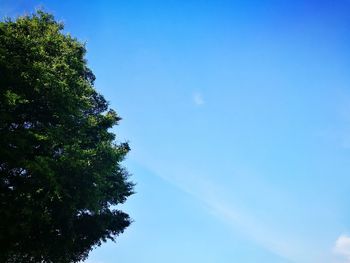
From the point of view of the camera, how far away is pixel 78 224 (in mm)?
19703

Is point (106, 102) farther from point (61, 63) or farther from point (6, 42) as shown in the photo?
point (6, 42)

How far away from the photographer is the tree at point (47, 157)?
15383 millimetres

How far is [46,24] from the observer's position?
22953 millimetres

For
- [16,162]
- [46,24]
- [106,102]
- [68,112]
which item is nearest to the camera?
[16,162]

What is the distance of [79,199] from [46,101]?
5.86 meters

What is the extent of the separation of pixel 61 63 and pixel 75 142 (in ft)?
18.1

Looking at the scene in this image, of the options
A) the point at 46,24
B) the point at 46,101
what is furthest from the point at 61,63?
the point at 46,24

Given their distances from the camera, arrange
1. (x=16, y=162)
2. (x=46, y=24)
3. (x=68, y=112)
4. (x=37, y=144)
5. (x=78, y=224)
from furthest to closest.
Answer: (x=46, y=24), (x=78, y=224), (x=68, y=112), (x=37, y=144), (x=16, y=162)

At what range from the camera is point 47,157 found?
1563cm

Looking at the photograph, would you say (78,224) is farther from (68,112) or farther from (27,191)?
(68,112)

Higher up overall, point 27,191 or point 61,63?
point 61,63

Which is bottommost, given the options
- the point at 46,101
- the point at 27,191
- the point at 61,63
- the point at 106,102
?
the point at 27,191

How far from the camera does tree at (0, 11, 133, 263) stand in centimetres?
1538

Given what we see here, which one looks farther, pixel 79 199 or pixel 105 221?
pixel 105 221
